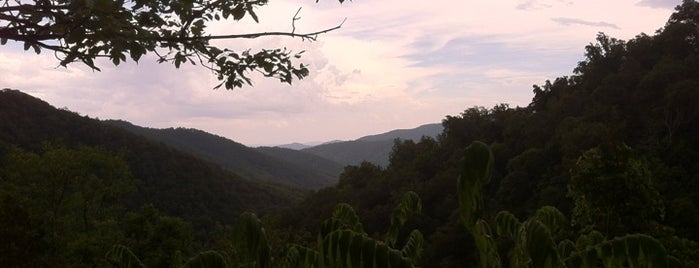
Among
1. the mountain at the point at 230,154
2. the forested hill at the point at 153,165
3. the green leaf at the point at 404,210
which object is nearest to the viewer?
the green leaf at the point at 404,210

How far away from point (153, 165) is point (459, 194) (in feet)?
283

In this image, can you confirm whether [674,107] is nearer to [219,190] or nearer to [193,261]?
[193,261]

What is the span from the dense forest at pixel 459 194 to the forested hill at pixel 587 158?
111 millimetres

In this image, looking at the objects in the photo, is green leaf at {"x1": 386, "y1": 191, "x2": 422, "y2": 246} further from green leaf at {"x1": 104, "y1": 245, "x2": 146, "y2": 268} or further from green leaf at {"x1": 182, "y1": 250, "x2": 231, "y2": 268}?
green leaf at {"x1": 104, "y1": 245, "x2": 146, "y2": 268}

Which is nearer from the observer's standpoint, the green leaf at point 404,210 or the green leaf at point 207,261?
the green leaf at point 207,261

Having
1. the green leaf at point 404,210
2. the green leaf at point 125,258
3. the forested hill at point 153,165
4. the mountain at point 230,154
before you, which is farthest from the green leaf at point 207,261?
the mountain at point 230,154

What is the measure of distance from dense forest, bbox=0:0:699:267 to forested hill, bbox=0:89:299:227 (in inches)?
15.5

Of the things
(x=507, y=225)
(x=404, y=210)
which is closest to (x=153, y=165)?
(x=404, y=210)

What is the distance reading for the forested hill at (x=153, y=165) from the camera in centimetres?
7012

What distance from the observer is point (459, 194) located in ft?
9.38

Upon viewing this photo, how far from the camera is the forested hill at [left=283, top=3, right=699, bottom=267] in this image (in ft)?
64.5

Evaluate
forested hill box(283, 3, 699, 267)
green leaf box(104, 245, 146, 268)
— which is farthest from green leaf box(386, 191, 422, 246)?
forested hill box(283, 3, 699, 267)

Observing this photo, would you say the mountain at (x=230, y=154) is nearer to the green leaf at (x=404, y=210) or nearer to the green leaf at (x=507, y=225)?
the green leaf at (x=404, y=210)

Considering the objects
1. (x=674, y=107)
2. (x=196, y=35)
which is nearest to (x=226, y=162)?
(x=674, y=107)
